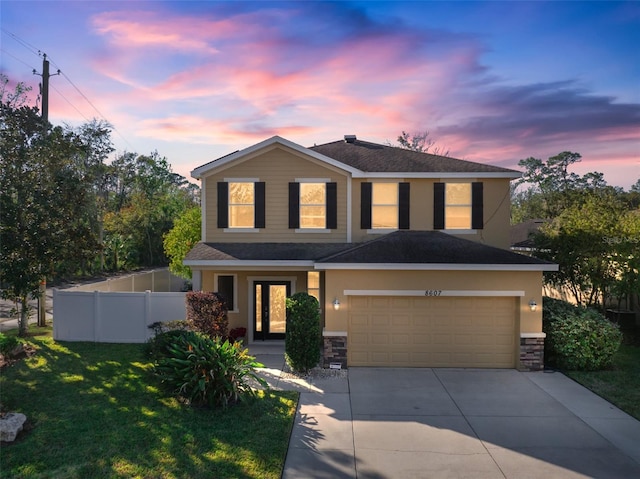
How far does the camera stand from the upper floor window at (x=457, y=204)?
14430 millimetres

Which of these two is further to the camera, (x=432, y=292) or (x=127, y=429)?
(x=432, y=292)

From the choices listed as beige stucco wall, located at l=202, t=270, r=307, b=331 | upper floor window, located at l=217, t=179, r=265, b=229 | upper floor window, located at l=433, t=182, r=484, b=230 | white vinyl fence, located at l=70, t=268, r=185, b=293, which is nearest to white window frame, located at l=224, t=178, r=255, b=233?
upper floor window, located at l=217, t=179, r=265, b=229

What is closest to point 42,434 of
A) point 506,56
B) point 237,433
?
point 237,433

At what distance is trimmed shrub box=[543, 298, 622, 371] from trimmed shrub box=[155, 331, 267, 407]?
7938mm

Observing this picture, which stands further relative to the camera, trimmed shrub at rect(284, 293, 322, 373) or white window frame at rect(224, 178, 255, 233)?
white window frame at rect(224, 178, 255, 233)

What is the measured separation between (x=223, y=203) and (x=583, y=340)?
11510 millimetres

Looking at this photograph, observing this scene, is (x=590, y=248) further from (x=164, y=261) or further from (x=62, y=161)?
(x=164, y=261)

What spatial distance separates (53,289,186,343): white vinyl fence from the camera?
41.4ft

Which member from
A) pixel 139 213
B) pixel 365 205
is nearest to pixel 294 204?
pixel 365 205

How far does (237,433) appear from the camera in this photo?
702 centimetres

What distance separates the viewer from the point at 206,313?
11.8m

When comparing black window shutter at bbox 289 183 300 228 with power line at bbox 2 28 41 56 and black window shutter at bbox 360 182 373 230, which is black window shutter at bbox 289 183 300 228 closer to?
black window shutter at bbox 360 182 373 230

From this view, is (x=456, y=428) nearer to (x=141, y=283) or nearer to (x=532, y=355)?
(x=532, y=355)

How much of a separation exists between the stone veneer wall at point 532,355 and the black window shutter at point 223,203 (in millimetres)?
9989
